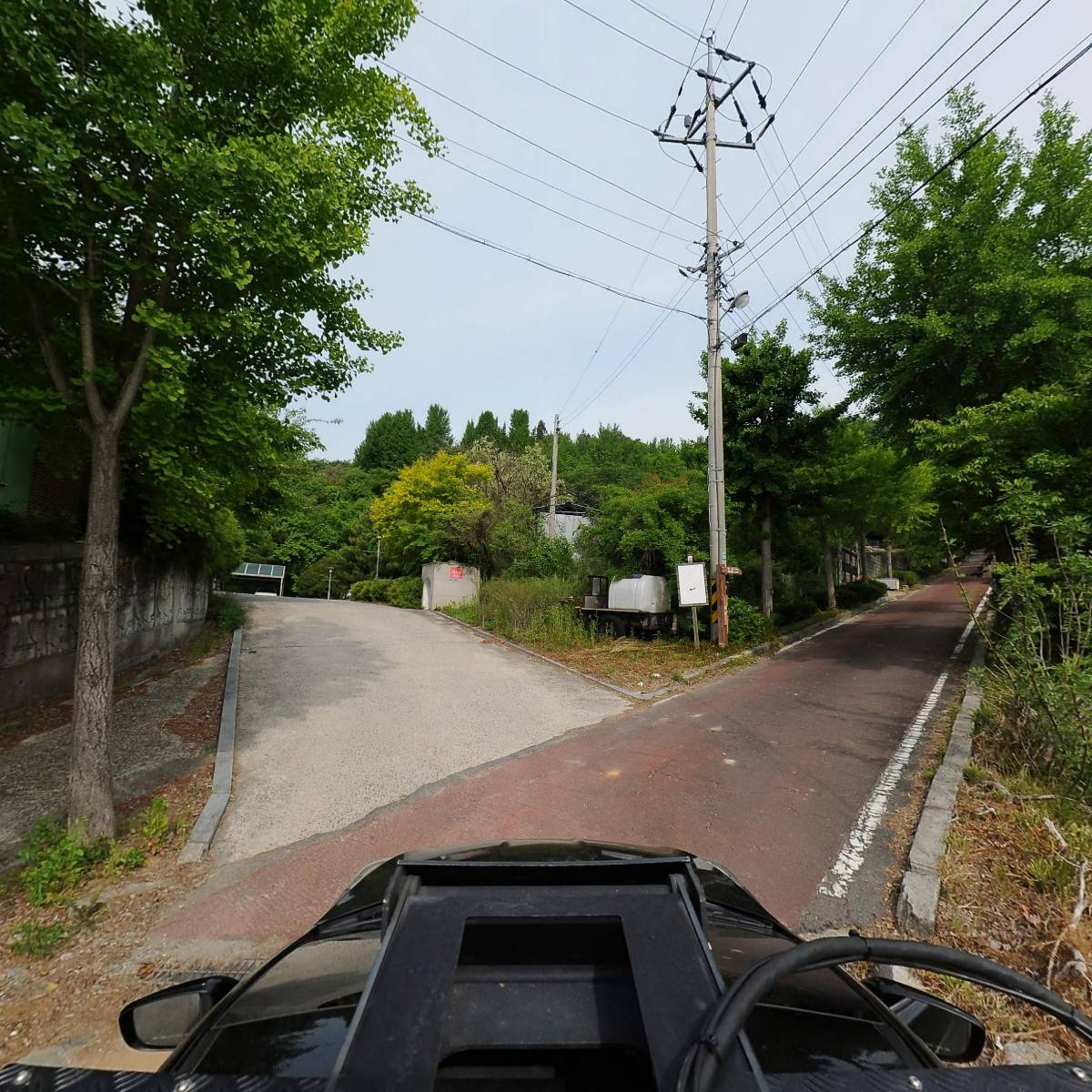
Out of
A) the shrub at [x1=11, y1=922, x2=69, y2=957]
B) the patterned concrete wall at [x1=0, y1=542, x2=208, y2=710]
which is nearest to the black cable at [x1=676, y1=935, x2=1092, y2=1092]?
the shrub at [x1=11, y1=922, x2=69, y2=957]

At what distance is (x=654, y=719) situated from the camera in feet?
25.6

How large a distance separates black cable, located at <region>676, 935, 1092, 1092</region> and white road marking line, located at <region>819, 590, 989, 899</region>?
10.1ft

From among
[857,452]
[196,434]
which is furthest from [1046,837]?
[857,452]

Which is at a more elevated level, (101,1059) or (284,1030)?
(284,1030)

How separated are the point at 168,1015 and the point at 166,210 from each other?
15.8 ft

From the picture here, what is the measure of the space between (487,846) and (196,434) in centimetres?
426

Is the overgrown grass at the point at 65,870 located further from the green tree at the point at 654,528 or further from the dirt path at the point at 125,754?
the green tree at the point at 654,528

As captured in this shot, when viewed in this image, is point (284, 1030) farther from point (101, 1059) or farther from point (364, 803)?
point (364, 803)

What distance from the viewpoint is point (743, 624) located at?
43.2 ft

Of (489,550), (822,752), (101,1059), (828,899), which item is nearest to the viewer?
(101,1059)

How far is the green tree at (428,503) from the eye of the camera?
25.4m

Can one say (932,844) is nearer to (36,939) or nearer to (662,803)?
(662,803)

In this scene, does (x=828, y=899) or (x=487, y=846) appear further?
(x=828, y=899)

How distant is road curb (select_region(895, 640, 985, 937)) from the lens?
126 inches
